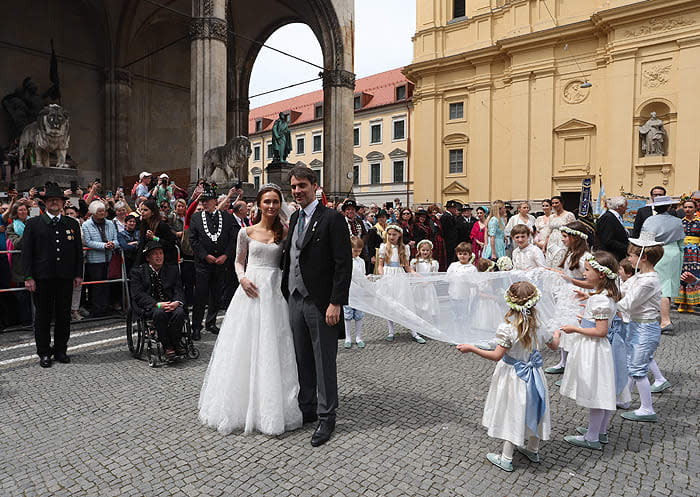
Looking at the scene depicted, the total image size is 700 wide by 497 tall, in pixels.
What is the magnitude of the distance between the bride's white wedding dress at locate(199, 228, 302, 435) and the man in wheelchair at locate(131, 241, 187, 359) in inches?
79.2

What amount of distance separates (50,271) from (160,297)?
1.37 meters

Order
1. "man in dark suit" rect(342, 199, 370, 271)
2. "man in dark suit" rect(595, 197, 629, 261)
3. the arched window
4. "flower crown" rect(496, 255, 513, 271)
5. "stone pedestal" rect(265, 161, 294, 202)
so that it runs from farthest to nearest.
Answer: the arched window → "stone pedestal" rect(265, 161, 294, 202) → "man in dark suit" rect(342, 199, 370, 271) → "man in dark suit" rect(595, 197, 629, 261) → "flower crown" rect(496, 255, 513, 271)

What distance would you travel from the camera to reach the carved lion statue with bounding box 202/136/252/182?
15406mm

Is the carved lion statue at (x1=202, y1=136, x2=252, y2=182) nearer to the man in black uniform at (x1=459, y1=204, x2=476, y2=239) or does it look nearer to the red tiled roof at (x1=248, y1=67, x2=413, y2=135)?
the man in black uniform at (x1=459, y1=204, x2=476, y2=239)

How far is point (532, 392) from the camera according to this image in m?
3.63

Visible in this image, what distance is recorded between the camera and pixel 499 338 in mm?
3660

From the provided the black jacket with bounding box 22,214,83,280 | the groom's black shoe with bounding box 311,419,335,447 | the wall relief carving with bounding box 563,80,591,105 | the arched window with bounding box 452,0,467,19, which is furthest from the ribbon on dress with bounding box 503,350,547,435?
the arched window with bounding box 452,0,467,19

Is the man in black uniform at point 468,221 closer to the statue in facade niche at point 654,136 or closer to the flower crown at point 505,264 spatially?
the flower crown at point 505,264

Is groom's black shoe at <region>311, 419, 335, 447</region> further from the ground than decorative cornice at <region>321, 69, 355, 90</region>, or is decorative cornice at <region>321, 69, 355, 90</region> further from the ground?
decorative cornice at <region>321, 69, 355, 90</region>

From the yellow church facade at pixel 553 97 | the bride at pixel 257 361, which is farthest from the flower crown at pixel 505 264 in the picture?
the yellow church facade at pixel 553 97

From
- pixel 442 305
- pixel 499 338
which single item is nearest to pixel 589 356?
pixel 499 338

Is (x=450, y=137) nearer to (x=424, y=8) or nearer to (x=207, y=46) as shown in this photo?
(x=424, y=8)

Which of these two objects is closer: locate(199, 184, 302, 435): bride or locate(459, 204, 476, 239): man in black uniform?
locate(199, 184, 302, 435): bride

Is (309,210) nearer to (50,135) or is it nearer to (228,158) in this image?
(228,158)
